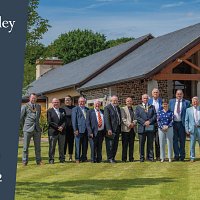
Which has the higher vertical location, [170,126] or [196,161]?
[170,126]

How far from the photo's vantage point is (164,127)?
1284 cm

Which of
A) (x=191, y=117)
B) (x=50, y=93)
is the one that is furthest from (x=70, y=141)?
(x=50, y=93)

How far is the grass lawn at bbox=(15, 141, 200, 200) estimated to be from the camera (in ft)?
25.5

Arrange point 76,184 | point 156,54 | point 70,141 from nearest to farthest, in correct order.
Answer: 1. point 76,184
2. point 70,141
3. point 156,54

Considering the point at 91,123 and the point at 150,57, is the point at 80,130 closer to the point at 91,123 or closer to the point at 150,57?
the point at 91,123

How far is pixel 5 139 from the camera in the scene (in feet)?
14.3

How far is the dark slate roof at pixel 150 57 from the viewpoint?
23.1 metres

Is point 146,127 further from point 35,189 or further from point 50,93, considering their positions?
point 50,93

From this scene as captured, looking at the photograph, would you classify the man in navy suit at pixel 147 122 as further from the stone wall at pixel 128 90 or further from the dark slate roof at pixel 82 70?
the dark slate roof at pixel 82 70

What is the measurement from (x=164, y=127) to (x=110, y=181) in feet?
12.7

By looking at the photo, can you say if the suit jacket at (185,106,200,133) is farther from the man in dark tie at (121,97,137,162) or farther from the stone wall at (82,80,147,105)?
the stone wall at (82,80,147,105)

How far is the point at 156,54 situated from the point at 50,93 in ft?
37.6

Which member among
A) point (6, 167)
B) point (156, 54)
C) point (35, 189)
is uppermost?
point (156, 54)

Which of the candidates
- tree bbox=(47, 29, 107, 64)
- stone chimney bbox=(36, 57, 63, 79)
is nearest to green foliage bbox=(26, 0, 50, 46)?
stone chimney bbox=(36, 57, 63, 79)
